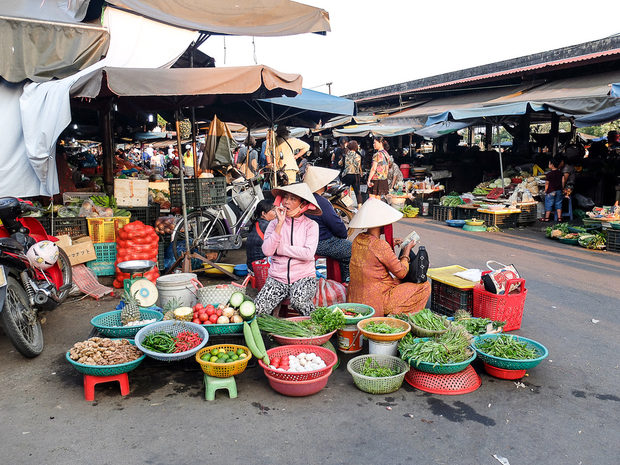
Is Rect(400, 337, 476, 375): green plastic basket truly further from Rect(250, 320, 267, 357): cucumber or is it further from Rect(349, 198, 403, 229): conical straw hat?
Rect(349, 198, 403, 229): conical straw hat

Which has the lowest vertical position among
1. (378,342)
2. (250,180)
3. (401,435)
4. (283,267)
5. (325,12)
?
(401,435)

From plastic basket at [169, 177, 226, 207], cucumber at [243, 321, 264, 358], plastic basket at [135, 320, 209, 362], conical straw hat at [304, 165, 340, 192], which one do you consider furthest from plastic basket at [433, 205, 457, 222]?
plastic basket at [135, 320, 209, 362]

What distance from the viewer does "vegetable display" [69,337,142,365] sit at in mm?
3501

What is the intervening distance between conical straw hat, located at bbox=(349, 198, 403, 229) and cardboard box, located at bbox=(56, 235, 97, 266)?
3984 mm

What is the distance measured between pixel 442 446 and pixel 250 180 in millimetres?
6722

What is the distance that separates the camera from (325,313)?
13.5ft

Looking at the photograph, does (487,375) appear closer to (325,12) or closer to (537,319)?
(537,319)

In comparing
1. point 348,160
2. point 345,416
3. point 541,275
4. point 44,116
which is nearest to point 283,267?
point 345,416

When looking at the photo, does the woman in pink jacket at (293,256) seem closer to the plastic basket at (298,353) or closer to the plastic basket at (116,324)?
the plastic basket at (298,353)

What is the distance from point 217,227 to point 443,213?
7625 millimetres

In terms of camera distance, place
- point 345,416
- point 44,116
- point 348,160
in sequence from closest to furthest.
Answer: point 345,416 → point 44,116 → point 348,160

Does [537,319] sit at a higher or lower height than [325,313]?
lower

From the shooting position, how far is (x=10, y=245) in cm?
430

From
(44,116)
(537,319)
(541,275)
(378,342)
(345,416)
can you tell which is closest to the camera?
(345,416)
